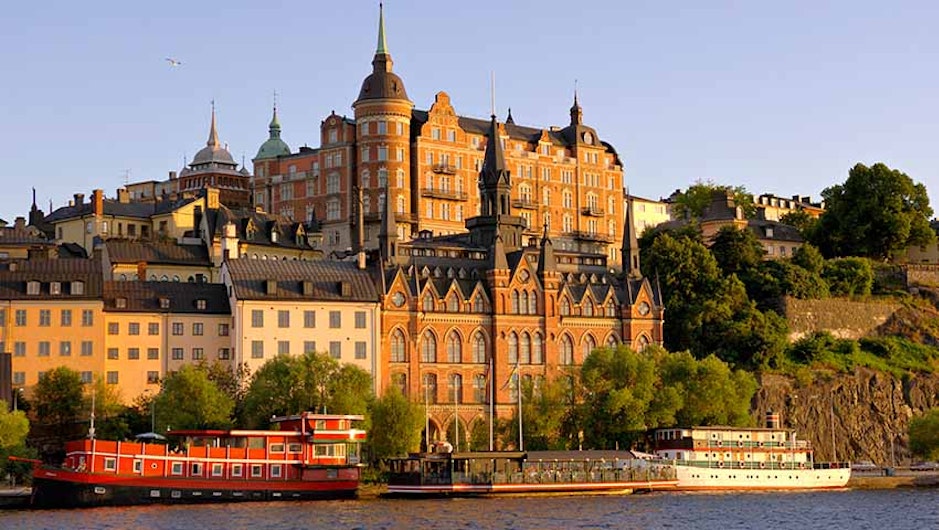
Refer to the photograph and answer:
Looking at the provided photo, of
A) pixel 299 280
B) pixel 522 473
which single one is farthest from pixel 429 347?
pixel 522 473

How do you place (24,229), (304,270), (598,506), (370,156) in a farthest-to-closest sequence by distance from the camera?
(370,156) < (24,229) < (304,270) < (598,506)

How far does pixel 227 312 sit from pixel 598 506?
35.3 m

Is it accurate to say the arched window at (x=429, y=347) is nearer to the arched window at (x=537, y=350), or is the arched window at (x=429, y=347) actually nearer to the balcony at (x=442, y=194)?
the arched window at (x=537, y=350)

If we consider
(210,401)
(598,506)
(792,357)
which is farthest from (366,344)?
(792,357)

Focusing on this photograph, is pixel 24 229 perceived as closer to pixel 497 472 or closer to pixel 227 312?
pixel 227 312

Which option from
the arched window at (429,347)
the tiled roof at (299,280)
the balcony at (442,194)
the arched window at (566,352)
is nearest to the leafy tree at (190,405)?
the tiled roof at (299,280)

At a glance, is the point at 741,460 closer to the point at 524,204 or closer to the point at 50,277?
the point at 50,277

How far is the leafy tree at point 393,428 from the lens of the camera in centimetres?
11581

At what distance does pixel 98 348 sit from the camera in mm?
121562

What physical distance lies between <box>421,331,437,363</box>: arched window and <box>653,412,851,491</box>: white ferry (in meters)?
19.3

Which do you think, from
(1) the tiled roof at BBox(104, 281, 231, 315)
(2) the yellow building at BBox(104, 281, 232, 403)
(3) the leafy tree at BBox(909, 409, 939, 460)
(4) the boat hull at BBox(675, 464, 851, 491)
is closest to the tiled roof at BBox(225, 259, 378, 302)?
(1) the tiled roof at BBox(104, 281, 231, 315)

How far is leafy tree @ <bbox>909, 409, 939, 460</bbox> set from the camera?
135 meters

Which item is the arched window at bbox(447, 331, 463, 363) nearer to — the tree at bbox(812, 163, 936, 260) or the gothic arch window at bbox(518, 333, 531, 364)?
the gothic arch window at bbox(518, 333, 531, 364)

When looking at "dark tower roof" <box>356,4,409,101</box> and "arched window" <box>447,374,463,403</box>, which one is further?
"dark tower roof" <box>356,4,409,101</box>
